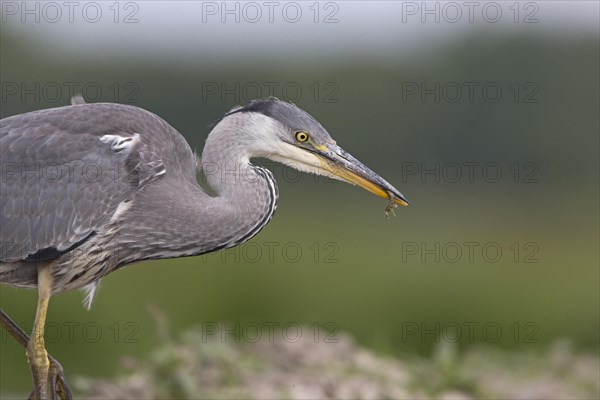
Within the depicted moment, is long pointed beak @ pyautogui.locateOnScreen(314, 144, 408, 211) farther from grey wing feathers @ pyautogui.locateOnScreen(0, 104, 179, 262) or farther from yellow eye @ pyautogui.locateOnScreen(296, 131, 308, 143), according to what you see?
grey wing feathers @ pyautogui.locateOnScreen(0, 104, 179, 262)

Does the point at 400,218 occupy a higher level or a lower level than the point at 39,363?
higher

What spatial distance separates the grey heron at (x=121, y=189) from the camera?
22.4 ft

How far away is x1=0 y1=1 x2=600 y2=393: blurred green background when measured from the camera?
12969 millimetres

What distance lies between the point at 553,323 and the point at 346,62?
1075 inches

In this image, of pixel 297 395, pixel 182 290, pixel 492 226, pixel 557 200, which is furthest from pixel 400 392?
pixel 557 200

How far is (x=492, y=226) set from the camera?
19.5 meters

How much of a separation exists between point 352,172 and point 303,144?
13.2 inches

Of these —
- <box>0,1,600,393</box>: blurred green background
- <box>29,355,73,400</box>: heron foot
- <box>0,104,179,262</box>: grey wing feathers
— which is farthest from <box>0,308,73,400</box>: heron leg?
<box>0,1,600,393</box>: blurred green background

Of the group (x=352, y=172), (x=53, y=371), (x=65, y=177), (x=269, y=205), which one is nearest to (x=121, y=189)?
(x=65, y=177)

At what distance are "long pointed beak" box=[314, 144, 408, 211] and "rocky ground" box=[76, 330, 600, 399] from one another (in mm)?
1818

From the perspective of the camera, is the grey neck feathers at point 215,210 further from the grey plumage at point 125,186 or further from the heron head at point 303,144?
the heron head at point 303,144

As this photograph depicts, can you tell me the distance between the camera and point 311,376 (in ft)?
29.0

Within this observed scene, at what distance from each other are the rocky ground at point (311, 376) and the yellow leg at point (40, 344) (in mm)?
1139

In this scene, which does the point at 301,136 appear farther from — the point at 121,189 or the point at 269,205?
the point at 121,189
